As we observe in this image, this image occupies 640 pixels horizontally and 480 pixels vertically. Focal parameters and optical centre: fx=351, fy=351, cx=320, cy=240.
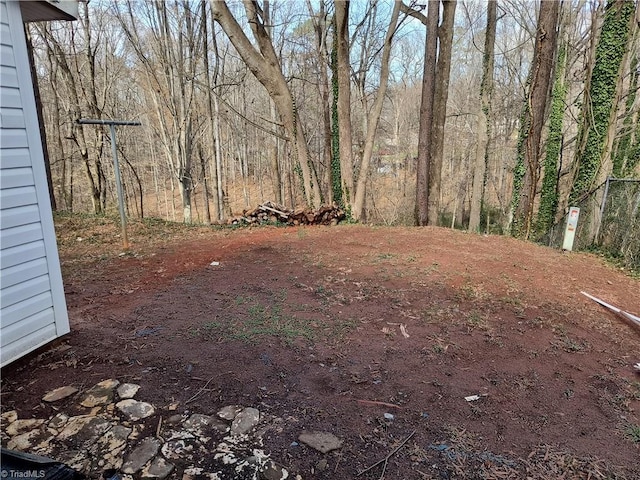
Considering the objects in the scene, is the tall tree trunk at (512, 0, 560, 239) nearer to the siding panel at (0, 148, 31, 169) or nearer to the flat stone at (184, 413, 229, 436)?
the flat stone at (184, 413, 229, 436)

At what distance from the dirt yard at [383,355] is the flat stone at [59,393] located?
2.3 inches

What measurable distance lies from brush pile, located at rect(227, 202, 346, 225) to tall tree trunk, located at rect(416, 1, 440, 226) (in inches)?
92.3

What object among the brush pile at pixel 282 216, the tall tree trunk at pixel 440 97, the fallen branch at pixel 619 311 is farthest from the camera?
the tall tree trunk at pixel 440 97

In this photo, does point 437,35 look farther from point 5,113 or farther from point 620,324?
point 5,113

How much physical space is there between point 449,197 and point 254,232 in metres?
14.9

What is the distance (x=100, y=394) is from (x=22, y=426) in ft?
1.15

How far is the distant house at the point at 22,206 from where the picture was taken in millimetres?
2111

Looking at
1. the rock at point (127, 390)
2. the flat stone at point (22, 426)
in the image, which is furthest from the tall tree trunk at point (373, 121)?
the flat stone at point (22, 426)

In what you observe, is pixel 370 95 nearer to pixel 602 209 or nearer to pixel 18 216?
pixel 602 209

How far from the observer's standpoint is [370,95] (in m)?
12.5

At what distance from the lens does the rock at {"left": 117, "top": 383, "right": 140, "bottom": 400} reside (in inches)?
79.6

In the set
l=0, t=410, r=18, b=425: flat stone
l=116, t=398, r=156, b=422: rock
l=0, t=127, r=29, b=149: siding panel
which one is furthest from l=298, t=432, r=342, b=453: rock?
l=0, t=127, r=29, b=149: siding panel

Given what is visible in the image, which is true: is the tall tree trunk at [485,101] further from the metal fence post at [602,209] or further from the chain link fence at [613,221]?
the metal fence post at [602,209]

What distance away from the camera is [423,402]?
2.15 metres
